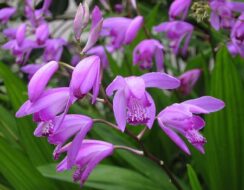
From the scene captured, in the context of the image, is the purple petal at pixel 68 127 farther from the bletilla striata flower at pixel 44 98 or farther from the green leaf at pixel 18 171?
the green leaf at pixel 18 171

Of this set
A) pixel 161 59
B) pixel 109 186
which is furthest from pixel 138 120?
pixel 161 59

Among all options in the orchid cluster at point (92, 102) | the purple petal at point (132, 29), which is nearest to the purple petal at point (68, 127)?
the orchid cluster at point (92, 102)

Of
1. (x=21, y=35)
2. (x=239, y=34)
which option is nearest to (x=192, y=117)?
(x=239, y=34)

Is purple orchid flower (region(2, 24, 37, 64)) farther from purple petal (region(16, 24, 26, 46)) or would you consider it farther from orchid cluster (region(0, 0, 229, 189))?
orchid cluster (region(0, 0, 229, 189))

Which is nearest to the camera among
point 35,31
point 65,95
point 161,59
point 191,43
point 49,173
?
point 65,95

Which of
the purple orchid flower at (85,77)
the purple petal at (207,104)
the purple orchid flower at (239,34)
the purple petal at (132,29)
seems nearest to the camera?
the purple orchid flower at (85,77)

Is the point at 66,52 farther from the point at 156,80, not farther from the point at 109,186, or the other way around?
the point at 156,80
